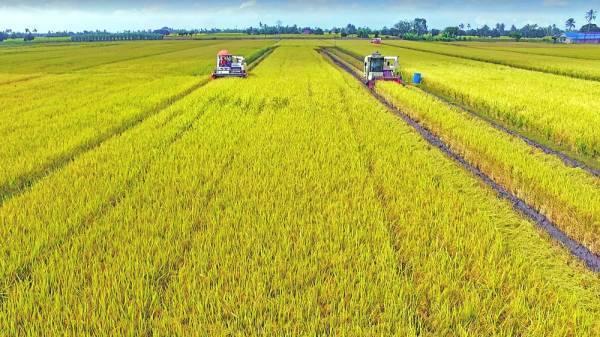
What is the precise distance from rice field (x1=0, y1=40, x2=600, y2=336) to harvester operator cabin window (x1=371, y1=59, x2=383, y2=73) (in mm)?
11825

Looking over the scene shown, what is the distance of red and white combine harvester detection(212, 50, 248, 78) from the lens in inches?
918

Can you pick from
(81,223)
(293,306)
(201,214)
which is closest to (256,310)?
(293,306)

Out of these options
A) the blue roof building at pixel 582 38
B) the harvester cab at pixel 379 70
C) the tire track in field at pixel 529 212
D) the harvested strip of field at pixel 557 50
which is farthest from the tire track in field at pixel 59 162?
the blue roof building at pixel 582 38

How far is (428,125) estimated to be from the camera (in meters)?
11.8

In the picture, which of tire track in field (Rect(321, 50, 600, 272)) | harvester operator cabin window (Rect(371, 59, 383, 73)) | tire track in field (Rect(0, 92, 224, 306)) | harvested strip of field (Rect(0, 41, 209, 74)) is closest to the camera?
tire track in field (Rect(0, 92, 224, 306))

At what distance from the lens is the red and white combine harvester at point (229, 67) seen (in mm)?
23328

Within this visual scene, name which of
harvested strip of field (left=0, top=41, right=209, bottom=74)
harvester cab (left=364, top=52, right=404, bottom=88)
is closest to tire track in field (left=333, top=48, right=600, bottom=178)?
harvester cab (left=364, top=52, right=404, bottom=88)

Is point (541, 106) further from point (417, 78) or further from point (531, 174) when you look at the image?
point (417, 78)

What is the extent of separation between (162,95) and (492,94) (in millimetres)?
13843

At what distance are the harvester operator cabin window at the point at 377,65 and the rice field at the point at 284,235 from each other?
11825mm

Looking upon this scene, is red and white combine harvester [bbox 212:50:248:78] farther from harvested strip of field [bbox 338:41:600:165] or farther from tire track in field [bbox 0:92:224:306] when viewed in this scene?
tire track in field [bbox 0:92:224:306]

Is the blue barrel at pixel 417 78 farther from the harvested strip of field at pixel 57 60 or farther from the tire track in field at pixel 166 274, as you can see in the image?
the harvested strip of field at pixel 57 60

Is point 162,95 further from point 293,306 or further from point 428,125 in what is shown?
point 293,306

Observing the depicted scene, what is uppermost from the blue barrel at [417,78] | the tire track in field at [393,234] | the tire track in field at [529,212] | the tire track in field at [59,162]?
the blue barrel at [417,78]
